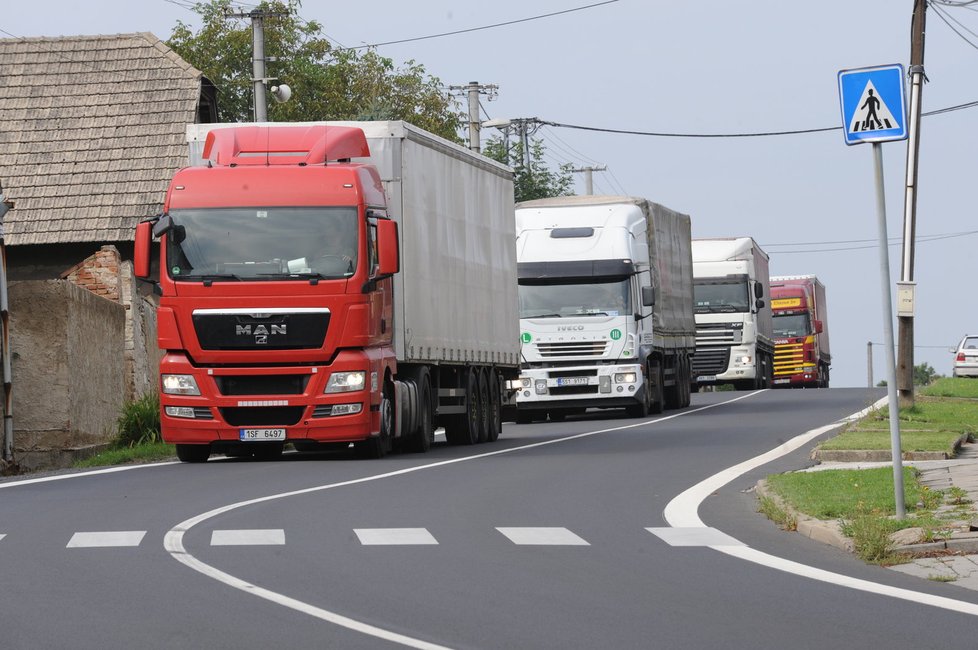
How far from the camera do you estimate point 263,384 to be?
20828 mm

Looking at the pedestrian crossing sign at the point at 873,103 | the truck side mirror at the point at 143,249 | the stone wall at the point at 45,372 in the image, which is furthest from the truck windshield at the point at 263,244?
the pedestrian crossing sign at the point at 873,103

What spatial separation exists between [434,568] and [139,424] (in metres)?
16.1

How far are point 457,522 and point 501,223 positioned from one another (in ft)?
48.5

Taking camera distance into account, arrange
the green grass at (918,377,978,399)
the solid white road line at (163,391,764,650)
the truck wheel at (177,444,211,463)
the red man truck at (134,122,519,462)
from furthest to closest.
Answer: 1. the green grass at (918,377,978,399)
2. the truck wheel at (177,444,211,463)
3. the red man truck at (134,122,519,462)
4. the solid white road line at (163,391,764,650)

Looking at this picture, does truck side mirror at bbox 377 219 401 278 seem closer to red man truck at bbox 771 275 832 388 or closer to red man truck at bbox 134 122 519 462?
red man truck at bbox 134 122 519 462

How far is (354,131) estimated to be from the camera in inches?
864

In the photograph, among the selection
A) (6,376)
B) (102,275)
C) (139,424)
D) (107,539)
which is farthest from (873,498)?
(102,275)

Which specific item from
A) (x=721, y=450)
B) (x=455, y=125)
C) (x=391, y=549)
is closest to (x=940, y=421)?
(x=721, y=450)

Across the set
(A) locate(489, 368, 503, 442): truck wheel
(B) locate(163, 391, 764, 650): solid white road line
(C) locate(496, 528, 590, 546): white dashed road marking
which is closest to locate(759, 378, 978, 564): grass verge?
(C) locate(496, 528, 590, 546): white dashed road marking

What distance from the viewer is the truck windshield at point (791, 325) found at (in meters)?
63.9

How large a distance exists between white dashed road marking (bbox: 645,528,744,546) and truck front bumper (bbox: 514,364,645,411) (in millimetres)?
20097

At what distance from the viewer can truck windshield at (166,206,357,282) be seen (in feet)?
67.5

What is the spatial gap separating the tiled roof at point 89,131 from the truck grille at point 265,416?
16.2 metres

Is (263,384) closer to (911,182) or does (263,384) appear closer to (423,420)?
(423,420)
